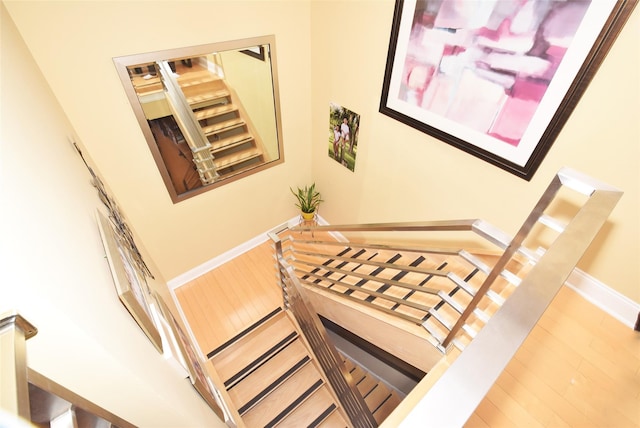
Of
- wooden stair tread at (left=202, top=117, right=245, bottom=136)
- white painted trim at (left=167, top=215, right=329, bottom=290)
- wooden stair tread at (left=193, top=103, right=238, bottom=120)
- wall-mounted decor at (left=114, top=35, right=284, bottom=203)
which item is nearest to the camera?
wall-mounted decor at (left=114, top=35, right=284, bottom=203)

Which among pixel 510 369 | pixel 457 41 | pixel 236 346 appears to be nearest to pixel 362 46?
pixel 457 41

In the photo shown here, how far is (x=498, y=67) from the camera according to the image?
68.4 inches

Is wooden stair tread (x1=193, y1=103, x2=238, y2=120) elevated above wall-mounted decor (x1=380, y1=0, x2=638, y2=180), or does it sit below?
below

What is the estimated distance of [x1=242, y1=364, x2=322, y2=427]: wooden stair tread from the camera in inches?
104

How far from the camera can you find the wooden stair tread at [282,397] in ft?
8.70

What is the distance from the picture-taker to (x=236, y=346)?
3.12 meters

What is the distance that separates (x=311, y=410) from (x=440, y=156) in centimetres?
244

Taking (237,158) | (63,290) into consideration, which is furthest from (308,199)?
(63,290)

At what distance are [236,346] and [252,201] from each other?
1.55 metres

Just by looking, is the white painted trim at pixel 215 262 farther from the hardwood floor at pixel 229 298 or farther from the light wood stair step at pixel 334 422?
the light wood stair step at pixel 334 422

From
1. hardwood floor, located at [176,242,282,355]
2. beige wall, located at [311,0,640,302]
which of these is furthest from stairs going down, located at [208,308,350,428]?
beige wall, located at [311,0,640,302]

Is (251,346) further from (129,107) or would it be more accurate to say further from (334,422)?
(129,107)

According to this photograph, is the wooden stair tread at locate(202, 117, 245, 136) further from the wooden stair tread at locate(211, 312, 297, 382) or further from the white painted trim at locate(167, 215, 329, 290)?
the wooden stair tread at locate(211, 312, 297, 382)

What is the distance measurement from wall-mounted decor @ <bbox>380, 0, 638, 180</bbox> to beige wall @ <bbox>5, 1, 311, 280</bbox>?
111 cm
